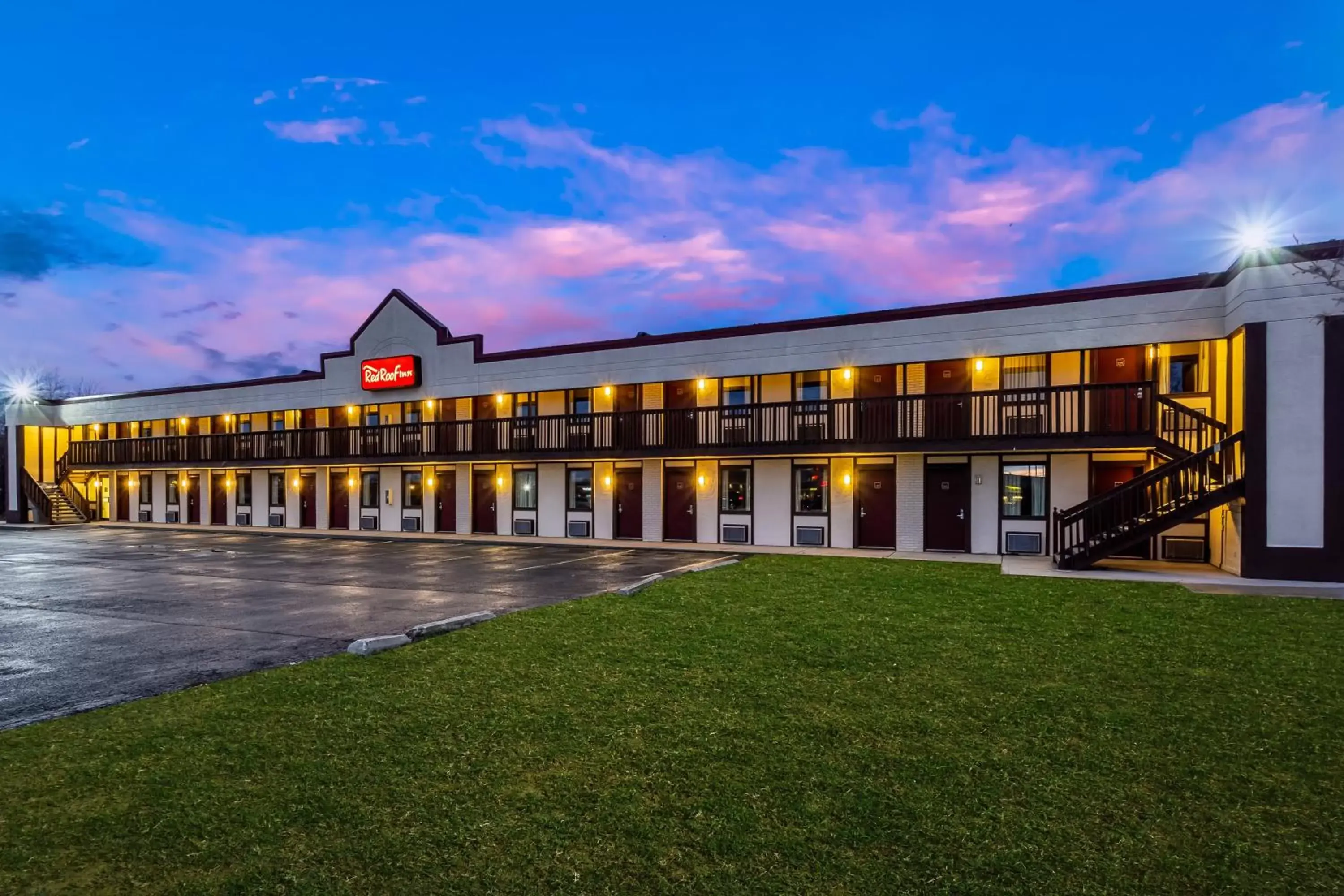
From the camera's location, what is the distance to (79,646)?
931 cm

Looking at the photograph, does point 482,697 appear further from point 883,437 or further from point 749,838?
point 883,437

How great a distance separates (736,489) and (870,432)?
16.7 ft

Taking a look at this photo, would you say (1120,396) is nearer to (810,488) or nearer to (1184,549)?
(1184,549)

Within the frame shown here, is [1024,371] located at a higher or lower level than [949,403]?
higher

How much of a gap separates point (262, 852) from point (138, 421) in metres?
44.0

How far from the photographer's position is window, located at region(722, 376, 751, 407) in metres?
23.6

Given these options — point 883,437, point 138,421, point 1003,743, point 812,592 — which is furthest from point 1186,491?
point 138,421

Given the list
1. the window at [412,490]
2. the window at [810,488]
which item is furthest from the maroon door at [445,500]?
the window at [810,488]

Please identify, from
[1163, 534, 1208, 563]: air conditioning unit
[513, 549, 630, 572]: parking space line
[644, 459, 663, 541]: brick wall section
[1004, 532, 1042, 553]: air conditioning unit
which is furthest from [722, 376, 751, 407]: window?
[1163, 534, 1208, 563]: air conditioning unit

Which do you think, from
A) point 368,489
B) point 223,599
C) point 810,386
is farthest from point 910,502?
point 368,489

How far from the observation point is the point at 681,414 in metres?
23.7

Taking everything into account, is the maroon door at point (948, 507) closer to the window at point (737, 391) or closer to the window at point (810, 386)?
the window at point (810, 386)

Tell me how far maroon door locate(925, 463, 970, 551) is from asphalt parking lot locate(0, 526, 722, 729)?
683 cm

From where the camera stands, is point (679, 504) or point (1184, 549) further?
point (679, 504)
